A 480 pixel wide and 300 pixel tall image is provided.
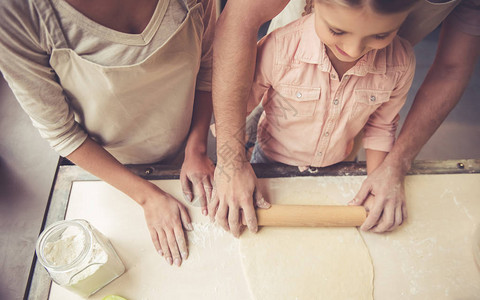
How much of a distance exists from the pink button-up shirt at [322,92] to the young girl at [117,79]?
9.8 inches

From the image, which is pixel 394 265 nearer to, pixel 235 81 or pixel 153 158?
pixel 235 81

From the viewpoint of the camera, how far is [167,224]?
89cm

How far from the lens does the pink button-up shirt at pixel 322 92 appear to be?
0.87m

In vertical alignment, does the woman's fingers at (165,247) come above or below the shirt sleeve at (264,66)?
below

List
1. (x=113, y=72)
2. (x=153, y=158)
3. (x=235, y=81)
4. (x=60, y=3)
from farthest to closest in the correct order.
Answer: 1. (x=153, y=158)
2. (x=235, y=81)
3. (x=113, y=72)
4. (x=60, y=3)

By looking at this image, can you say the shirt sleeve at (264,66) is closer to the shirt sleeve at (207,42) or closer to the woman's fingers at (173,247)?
the shirt sleeve at (207,42)

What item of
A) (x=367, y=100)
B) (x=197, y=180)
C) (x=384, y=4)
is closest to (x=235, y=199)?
(x=197, y=180)

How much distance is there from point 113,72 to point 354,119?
2.39ft

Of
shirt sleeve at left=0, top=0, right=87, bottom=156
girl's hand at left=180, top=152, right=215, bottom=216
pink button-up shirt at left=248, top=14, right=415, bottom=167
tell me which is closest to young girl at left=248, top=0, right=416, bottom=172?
pink button-up shirt at left=248, top=14, right=415, bottom=167

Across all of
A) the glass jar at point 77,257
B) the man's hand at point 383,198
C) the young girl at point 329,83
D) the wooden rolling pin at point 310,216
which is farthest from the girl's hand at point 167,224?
the man's hand at point 383,198

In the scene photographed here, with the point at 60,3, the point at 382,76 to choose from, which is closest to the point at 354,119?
the point at 382,76

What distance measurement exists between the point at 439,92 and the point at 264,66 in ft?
1.90

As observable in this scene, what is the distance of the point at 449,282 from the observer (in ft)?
2.75

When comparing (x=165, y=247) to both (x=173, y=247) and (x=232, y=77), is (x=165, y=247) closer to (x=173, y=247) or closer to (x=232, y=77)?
(x=173, y=247)
